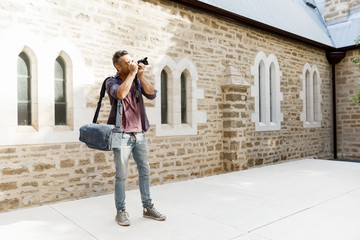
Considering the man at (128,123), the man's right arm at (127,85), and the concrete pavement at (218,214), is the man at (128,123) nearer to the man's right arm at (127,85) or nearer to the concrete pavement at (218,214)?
the man's right arm at (127,85)

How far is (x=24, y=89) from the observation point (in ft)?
14.4

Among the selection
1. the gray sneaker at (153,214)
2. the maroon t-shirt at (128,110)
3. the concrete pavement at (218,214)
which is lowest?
the concrete pavement at (218,214)

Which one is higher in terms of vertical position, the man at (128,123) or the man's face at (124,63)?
the man's face at (124,63)

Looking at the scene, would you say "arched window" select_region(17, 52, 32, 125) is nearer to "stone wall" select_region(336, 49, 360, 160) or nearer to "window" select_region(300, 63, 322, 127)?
"window" select_region(300, 63, 322, 127)

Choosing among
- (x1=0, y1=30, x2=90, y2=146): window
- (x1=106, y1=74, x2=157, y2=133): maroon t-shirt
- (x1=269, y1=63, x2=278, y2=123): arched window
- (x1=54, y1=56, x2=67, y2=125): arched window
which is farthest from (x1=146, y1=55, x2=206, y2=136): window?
(x1=269, y1=63, x2=278, y2=123): arched window

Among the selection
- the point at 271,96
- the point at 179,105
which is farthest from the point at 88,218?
the point at 271,96

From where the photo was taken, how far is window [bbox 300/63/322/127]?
9414 mm

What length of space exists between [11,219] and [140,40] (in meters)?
3.58

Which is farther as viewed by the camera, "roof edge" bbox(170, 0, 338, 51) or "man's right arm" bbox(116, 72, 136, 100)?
"roof edge" bbox(170, 0, 338, 51)

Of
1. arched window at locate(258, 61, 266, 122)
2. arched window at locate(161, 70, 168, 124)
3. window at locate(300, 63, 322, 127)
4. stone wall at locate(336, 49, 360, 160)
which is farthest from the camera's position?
stone wall at locate(336, 49, 360, 160)

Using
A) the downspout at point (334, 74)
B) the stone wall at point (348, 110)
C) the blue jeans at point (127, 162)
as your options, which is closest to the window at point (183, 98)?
the blue jeans at point (127, 162)

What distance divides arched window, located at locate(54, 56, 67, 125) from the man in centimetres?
175

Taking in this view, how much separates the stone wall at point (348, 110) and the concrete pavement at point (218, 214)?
506 centimetres

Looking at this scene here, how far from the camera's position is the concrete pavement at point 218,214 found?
3.12 metres
